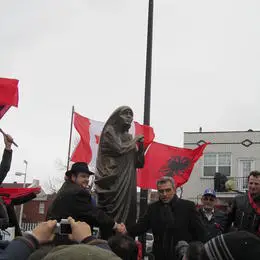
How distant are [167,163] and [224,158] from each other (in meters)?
29.6

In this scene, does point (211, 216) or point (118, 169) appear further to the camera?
point (211, 216)

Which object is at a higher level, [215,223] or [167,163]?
[167,163]

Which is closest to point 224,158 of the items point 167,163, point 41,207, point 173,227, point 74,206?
point 167,163

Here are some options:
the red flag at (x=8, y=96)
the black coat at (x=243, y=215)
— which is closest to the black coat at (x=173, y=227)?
the black coat at (x=243, y=215)

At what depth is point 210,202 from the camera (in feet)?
23.7

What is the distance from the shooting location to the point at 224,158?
1524 inches

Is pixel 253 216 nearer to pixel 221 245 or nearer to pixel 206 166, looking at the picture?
pixel 221 245

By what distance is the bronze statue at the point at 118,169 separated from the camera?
22.9 feet

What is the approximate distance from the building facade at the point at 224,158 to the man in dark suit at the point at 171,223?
3174 centimetres

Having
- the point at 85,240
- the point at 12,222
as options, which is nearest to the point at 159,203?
the point at 12,222

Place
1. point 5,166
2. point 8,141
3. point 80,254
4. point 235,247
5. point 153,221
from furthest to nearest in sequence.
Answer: point 8,141 → point 5,166 → point 153,221 → point 235,247 → point 80,254

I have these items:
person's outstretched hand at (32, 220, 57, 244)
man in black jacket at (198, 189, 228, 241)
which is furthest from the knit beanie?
man in black jacket at (198, 189, 228, 241)

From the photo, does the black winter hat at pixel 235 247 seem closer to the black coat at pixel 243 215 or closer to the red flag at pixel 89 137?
the black coat at pixel 243 215

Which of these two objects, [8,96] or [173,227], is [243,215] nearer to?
[173,227]
